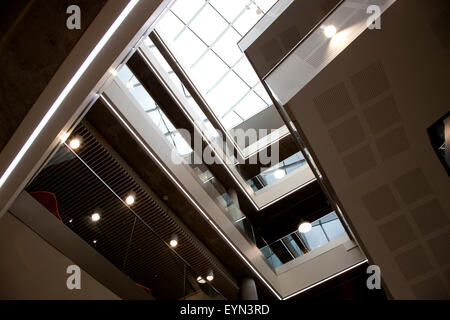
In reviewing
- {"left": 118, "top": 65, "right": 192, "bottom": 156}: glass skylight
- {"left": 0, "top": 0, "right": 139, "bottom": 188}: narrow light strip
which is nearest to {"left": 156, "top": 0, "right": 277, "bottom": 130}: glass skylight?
{"left": 118, "top": 65, "right": 192, "bottom": 156}: glass skylight

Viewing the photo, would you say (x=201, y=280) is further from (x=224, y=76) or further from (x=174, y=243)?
(x=224, y=76)

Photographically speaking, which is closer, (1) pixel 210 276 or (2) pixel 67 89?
(2) pixel 67 89

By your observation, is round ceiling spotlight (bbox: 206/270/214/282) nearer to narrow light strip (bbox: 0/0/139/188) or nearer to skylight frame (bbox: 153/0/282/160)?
skylight frame (bbox: 153/0/282/160)

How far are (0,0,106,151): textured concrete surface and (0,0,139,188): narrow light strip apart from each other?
167mm

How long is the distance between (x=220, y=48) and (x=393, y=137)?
475 inches

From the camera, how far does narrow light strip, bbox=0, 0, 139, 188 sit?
3.02 m

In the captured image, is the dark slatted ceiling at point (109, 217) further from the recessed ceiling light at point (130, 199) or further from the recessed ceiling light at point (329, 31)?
the recessed ceiling light at point (329, 31)

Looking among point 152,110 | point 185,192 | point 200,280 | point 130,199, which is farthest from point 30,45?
point 152,110

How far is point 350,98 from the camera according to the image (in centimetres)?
488

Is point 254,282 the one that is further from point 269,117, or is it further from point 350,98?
point 269,117

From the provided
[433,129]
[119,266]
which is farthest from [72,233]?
[433,129]

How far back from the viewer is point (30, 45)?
2.91m

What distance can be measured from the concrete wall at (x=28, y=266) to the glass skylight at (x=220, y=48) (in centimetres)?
933

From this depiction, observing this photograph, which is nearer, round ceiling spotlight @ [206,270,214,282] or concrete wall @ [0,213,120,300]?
concrete wall @ [0,213,120,300]
